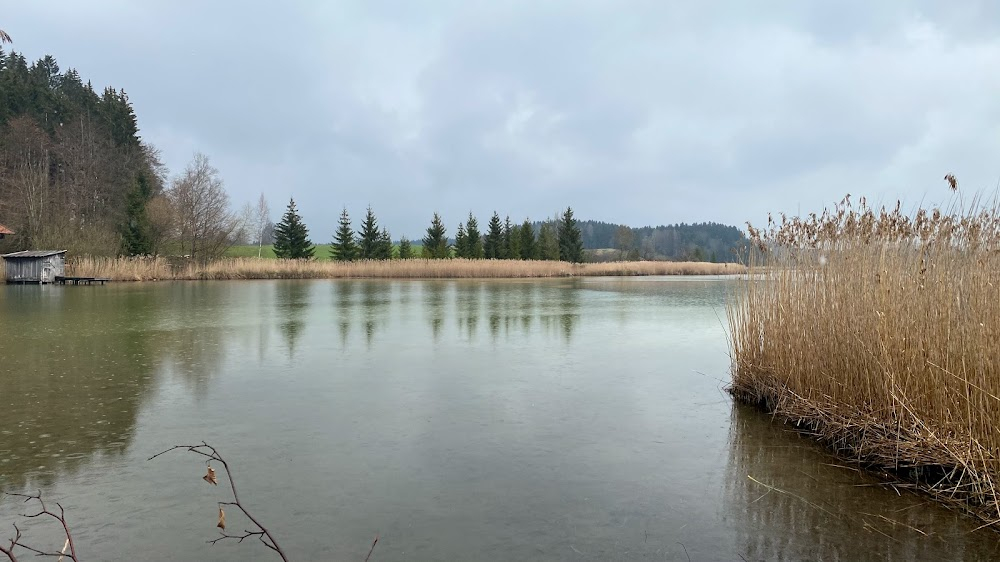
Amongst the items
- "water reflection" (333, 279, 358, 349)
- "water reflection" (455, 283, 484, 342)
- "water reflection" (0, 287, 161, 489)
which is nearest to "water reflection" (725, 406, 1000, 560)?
"water reflection" (0, 287, 161, 489)

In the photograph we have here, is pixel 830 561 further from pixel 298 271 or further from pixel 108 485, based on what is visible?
pixel 298 271

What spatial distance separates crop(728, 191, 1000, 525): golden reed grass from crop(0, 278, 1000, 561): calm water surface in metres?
0.29

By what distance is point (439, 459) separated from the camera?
3.97m

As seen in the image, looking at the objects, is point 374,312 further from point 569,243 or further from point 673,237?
point 673,237

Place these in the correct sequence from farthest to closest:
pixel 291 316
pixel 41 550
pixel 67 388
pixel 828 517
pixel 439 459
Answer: pixel 291 316 < pixel 67 388 < pixel 439 459 < pixel 828 517 < pixel 41 550

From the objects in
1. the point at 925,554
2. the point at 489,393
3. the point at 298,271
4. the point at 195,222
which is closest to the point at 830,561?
the point at 925,554

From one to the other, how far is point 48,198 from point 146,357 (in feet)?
110

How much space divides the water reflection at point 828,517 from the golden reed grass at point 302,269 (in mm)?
28697

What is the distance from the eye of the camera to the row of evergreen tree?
4228 centimetres

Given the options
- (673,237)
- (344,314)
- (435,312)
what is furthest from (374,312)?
(673,237)

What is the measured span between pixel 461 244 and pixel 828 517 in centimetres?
4376

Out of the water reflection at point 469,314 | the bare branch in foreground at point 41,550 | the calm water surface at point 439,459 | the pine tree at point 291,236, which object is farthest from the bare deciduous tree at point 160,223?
the bare branch in foreground at point 41,550

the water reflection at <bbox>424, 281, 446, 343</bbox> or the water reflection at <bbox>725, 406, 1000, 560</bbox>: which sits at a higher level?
the water reflection at <bbox>424, 281, 446, 343</bbox>

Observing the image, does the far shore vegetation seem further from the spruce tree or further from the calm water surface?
the calm water surface
